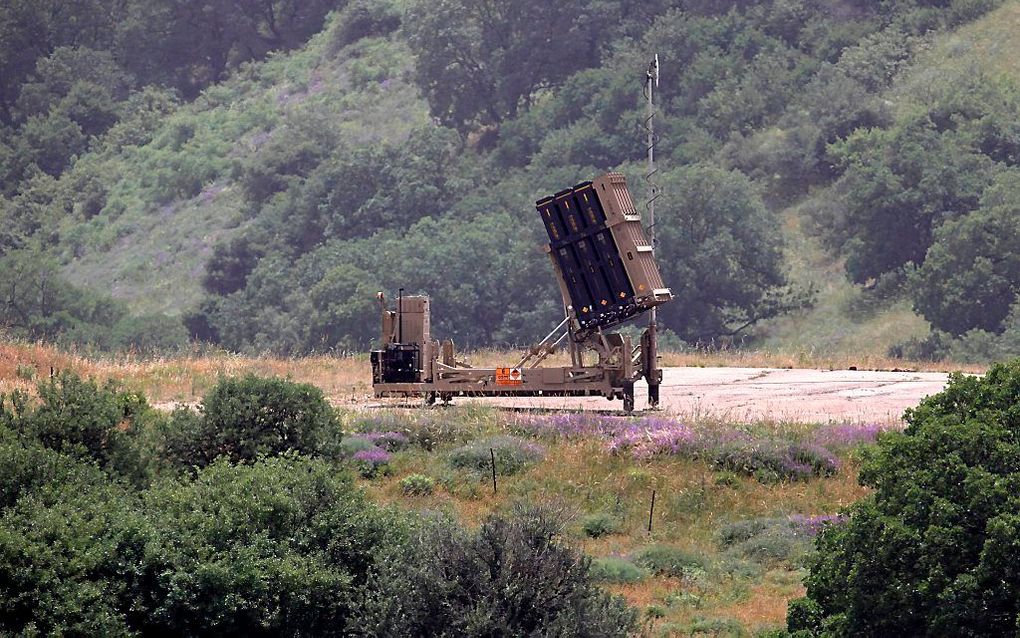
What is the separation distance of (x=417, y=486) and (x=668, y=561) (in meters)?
4.03

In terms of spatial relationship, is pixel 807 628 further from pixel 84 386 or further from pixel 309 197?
pixel 309 197

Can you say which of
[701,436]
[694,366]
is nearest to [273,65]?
[694,366]

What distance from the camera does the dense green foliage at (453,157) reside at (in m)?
65.8

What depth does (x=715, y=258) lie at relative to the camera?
64.1 m

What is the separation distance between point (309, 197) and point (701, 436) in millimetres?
59472

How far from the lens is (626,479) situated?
2217 centimetres

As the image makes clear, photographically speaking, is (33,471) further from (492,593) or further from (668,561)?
(668,561)

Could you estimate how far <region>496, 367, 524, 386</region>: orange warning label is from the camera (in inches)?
1025

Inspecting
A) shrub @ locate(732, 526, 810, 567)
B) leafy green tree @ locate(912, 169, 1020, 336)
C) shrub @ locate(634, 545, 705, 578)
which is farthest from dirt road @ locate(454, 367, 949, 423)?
leafy green tree @ locate(912, 169, 1020, 336)

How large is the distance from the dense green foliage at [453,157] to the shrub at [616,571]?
36917mm

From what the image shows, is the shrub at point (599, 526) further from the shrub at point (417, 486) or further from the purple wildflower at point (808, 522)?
the shrub at point (417, 486)

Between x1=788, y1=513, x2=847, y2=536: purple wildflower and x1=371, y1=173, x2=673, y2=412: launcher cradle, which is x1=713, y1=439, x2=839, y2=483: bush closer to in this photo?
x1=788, y1=513, x2=847, y2=536: purple wildflower

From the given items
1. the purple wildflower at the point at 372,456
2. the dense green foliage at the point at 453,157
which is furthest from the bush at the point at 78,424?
the dense green foliage at the point at 453,157

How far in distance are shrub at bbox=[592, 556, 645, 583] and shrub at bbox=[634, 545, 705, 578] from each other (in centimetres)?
27
